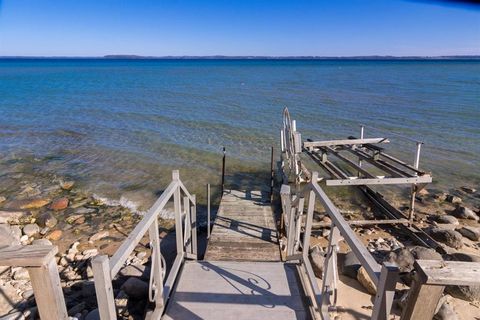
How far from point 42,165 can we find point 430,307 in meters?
16.0

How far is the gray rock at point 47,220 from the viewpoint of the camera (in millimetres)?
9242

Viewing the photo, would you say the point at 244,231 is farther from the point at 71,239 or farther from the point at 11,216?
the point at 11,216

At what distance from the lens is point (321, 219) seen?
974 cm

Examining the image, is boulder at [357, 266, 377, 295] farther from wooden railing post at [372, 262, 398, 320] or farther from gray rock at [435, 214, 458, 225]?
gray rock at [435, 214, 458, 225]

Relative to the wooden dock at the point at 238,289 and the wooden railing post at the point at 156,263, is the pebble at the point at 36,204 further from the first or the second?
the wooden railing post at the point at 156,263

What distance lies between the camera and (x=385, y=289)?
206 cm

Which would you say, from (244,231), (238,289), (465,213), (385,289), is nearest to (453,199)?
(465,213)

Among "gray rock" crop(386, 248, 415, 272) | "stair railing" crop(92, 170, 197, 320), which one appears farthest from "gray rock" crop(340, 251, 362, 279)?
"stair railing" crop(92, 170, 197, 320)

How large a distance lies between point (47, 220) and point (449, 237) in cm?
1066

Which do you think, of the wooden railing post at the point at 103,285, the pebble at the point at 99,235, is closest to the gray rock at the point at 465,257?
the wooden railing post at the point at 103,285

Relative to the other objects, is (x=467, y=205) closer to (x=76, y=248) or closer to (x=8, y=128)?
(x=76, y=248)

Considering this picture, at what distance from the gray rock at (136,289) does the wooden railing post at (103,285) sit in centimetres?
331

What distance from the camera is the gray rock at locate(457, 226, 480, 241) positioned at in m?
8.68

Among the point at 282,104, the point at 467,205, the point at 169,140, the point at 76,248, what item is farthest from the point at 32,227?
the point at 282,104
